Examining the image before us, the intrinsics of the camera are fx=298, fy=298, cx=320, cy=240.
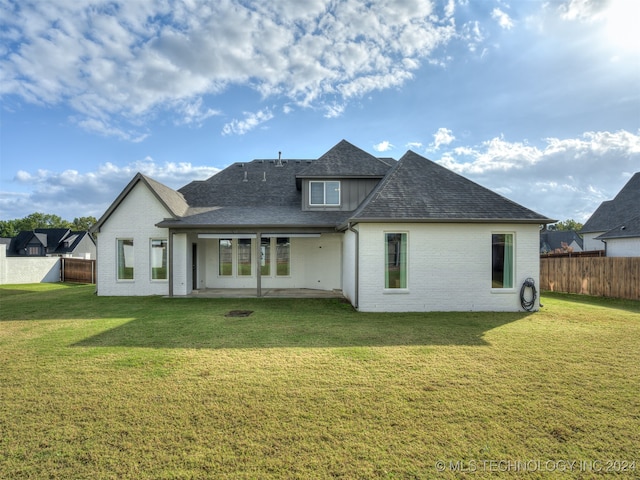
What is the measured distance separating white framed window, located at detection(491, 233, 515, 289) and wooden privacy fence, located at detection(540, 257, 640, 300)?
26.3 feet

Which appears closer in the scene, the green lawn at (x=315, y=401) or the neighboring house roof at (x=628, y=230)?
the green lawn at (x=315, y=401)

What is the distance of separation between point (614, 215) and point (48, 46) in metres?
38.2

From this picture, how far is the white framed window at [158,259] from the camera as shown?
1430cm

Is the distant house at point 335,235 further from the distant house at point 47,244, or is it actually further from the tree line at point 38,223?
the tree line at point 38,223

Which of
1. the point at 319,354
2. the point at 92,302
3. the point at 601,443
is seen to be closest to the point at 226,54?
the point at 92,302

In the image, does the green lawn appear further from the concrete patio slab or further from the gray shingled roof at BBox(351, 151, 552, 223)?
the concrete patio slab

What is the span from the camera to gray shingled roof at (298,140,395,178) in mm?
14719

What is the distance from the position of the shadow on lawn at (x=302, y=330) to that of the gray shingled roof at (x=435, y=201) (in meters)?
3.29

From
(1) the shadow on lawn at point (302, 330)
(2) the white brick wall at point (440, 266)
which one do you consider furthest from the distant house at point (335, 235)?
(1) the shadow on lawn at point (302, 330)

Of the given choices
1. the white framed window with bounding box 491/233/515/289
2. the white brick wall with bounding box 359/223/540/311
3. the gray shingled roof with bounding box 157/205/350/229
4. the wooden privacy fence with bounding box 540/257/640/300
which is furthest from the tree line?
the wooden privacy fence with bounding box 540/257/640/300

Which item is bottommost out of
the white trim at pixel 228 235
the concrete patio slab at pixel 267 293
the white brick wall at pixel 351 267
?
the concrete patio slab at pixel 267 293

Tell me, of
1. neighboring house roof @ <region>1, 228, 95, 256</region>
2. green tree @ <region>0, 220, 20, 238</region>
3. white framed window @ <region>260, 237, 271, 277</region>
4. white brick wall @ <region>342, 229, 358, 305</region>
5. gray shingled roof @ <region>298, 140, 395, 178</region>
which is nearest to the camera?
white brick wall @ <region>342, 229, 358, 305</region>

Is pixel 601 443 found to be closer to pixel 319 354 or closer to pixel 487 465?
pixel 487 465

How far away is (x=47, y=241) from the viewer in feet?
151
